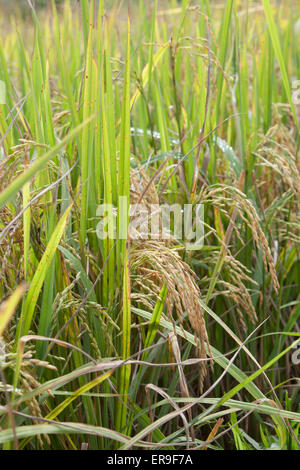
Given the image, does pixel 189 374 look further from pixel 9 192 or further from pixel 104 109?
pixel 9 192

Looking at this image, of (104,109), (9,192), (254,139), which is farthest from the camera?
(254,139)

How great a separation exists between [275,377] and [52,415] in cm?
58

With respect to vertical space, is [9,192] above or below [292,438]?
above

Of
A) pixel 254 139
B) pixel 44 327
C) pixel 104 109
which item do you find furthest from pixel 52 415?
pixel 254 139

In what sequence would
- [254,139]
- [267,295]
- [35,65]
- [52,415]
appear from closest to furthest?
1. [52,415]
2. [35,65]
3. [267,295]
4. [254,139]

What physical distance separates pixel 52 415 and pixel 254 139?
31.3 inches

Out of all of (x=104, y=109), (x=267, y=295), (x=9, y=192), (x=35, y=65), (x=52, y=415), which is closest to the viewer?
(x=9, y=192)

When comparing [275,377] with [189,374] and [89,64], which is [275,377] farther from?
[89,64]

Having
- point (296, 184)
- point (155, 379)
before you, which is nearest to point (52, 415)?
point (155, 379)

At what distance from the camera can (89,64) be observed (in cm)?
85

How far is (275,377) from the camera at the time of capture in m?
1.10

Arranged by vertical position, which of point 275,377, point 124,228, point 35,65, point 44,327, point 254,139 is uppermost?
point 35,65

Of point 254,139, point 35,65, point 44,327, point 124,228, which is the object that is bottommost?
point 44,327

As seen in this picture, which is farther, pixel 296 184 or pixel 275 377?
pixel 275 377
